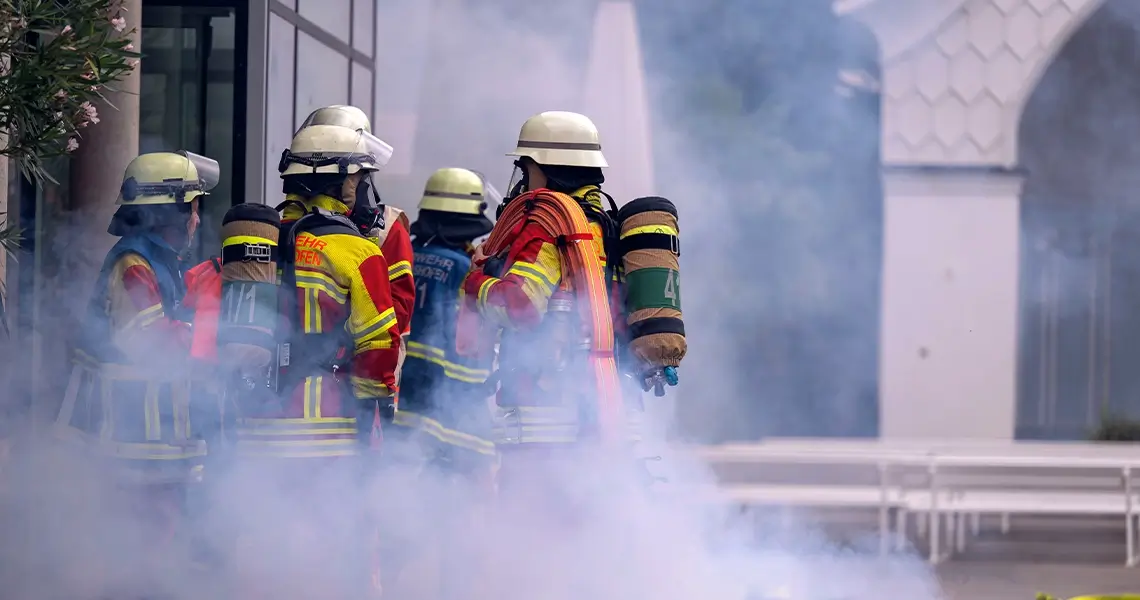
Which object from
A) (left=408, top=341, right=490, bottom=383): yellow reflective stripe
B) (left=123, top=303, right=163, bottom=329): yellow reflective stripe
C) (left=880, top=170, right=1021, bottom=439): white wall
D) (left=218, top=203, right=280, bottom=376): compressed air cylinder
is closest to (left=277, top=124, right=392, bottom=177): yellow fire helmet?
(left=218, top=203, right=280, bottom=376): compressed air cylinder

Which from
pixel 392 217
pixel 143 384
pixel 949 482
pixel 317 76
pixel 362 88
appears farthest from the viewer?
pixel 362 88

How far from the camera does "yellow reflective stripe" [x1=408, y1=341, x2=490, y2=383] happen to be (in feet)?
19.0

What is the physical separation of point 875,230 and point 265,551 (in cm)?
631

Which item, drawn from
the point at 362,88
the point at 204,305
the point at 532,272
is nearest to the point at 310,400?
the point at 204,305

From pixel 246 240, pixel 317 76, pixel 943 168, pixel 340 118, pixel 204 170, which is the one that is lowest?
pixel 246 240

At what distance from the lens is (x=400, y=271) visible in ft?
16.4

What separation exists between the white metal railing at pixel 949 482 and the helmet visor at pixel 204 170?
3.47m

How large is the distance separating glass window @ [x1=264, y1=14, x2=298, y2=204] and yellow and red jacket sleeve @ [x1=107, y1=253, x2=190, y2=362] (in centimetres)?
236

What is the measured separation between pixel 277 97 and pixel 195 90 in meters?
0.42

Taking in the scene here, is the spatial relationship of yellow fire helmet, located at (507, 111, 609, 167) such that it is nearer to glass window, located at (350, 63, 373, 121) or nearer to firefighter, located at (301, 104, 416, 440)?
firefighter, located at (301, 104, 416, 440)

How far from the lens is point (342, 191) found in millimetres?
4660

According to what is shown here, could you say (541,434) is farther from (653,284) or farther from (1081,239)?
(1081,239)

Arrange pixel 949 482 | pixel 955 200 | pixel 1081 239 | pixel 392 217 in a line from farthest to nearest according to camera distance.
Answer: pixel 1081 239 < pixel 955 200 < pixel 949 482 < pixel 392 217

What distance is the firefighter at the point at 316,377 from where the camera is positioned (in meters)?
4.47
